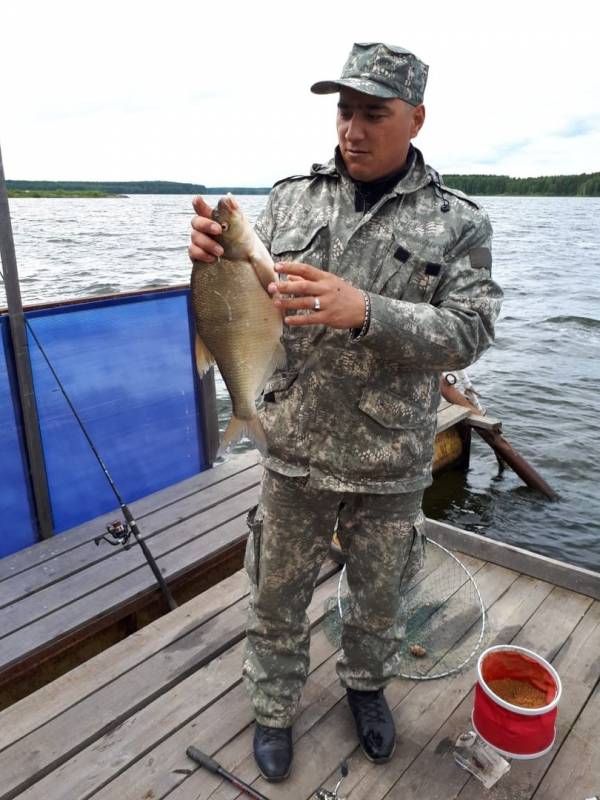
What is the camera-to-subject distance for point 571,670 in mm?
3486

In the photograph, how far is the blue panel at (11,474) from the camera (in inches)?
162

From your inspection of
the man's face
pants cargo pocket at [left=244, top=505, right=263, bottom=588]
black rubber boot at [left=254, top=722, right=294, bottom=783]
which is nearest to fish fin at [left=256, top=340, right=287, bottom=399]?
pants cargo pocket at [left=244, top=505, right=263, bottom=588]

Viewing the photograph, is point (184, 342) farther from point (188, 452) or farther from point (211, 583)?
point (211, 583)

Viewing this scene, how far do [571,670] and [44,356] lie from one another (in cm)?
364

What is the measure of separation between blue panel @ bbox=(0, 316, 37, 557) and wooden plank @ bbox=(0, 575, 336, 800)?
1.49m

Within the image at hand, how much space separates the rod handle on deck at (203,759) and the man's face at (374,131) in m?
2.57

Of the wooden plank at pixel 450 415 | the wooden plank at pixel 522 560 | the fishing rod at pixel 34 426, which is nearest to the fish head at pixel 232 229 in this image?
the fishing rod at pixel 34 426

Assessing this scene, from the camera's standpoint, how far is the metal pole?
388 cm

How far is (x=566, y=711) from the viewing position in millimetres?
3213

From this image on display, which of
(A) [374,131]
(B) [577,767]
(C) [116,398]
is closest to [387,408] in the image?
(A) [374,131]

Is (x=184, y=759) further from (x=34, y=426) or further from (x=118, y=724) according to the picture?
(x=34, y=426)

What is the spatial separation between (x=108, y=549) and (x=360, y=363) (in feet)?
Answer: 8.84

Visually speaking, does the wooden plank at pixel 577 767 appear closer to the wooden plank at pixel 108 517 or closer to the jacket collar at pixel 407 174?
the jacket collar at pixel 407 174

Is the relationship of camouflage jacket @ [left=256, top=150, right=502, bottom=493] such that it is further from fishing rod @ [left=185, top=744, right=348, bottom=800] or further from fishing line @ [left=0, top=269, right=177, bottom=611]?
fishing line @ [left=0, top=269, right=177, bottom=611]
